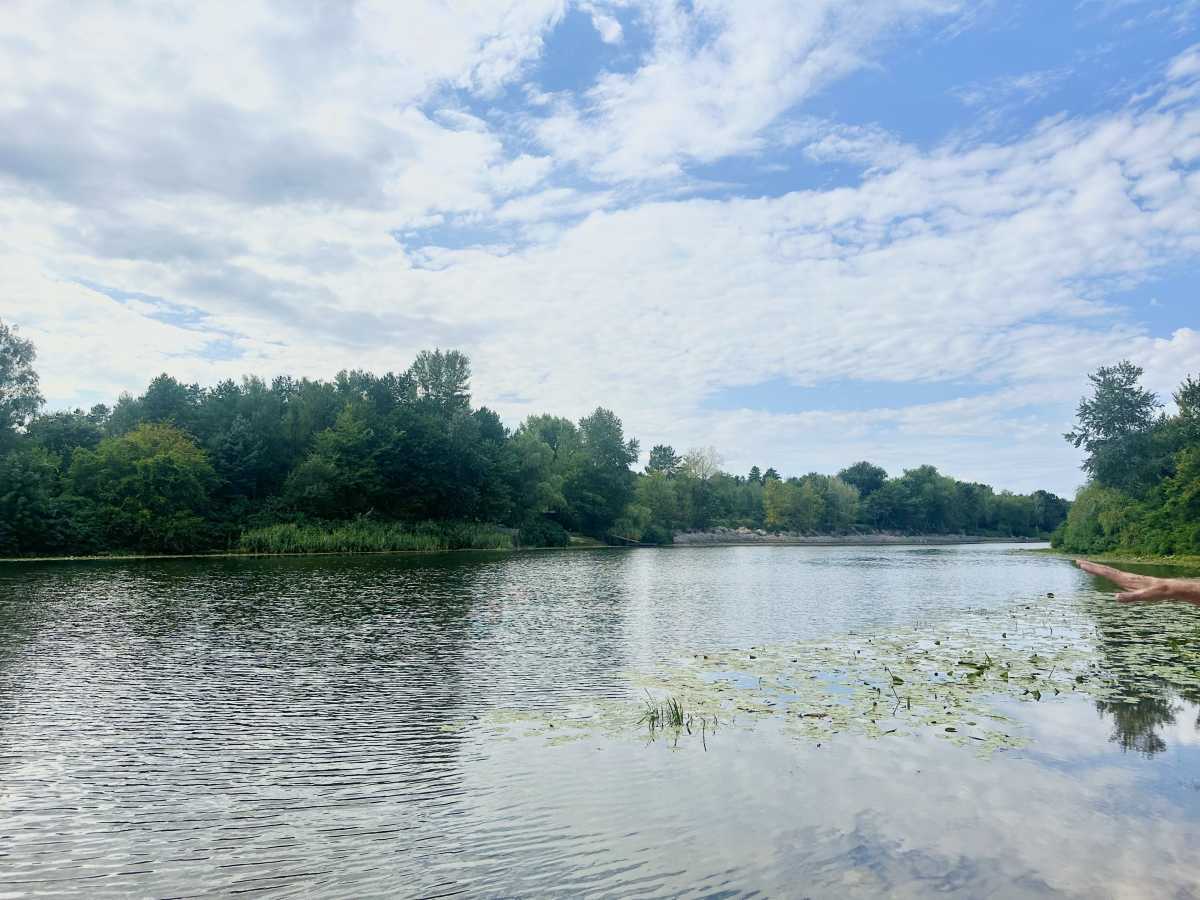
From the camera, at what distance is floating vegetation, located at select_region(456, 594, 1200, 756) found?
12.7 metres

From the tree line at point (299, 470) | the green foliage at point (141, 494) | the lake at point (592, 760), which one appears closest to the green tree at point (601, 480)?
the tree line at point (299, 470)

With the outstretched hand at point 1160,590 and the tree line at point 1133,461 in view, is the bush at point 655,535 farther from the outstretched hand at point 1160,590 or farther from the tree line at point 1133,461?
the outstretched hand at point 1160,590

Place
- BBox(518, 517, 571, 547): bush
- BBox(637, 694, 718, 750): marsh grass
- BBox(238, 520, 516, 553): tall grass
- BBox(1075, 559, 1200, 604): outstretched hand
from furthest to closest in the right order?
1. BBox(518, 517, 571, 547): bush
2. BBox(238, 520, 516, 553): tall grass
3. BBox(637, 694, 718, 750): marsh grass
4. BBox(1075, 559, 1200, 604): outstretched hand

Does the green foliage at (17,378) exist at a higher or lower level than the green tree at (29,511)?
higher

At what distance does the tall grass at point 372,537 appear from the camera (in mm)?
69188

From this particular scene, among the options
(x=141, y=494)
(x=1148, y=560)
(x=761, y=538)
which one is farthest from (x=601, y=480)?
(x=1148, y=560)

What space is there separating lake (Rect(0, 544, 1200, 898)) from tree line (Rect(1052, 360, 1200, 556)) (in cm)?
4992

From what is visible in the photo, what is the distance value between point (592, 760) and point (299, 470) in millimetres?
76696

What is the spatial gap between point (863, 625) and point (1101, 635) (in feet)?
22.9

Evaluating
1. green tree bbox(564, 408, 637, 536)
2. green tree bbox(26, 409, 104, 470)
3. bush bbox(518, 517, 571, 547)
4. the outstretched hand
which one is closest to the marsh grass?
the outstretched hand

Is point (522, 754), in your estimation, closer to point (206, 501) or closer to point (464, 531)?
point (206, 501)

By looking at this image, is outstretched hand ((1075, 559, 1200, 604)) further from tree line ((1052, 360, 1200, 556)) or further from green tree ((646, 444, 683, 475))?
green tree ((646, 444, 683, 475))

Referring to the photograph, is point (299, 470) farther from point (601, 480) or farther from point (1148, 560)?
point (1148, 560)

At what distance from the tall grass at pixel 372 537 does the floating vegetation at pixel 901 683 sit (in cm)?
5788
